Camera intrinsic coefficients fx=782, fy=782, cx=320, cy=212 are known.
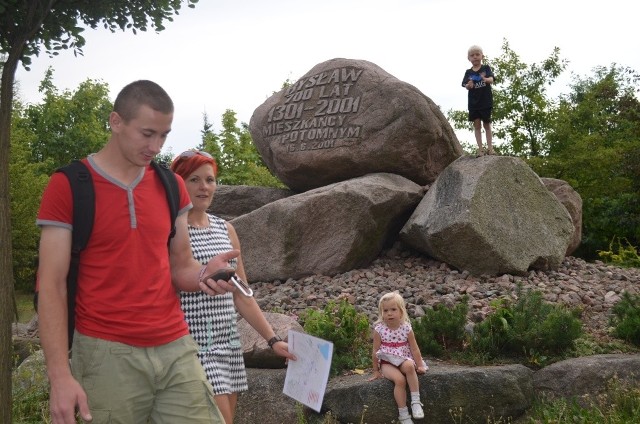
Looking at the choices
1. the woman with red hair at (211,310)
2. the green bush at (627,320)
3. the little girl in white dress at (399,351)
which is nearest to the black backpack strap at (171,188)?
the woman with red hair at (211,310)

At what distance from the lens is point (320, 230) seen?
32.0 ft

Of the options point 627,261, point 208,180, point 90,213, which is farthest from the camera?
point 627,261

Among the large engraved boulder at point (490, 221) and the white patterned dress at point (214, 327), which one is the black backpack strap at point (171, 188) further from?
the large engraved boulder at point (490, 221)

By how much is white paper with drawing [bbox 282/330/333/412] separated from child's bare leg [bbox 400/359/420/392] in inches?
82.8

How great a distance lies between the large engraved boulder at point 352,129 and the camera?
1054 centimetres

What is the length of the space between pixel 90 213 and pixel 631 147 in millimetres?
18634

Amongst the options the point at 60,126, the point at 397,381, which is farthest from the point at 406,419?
the point at 60,126

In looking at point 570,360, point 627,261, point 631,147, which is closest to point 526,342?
point 570,360

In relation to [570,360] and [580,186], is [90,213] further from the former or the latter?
[580,186]

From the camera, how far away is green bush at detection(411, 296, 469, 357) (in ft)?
22.1

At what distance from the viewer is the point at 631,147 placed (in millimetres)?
19297

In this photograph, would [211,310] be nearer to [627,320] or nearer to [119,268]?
[119,268]

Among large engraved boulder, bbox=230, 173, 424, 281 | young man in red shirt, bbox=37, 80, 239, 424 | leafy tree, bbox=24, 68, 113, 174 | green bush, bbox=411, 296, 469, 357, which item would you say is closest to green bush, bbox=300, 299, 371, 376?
green bush, bbox=411, 296, 469, 357

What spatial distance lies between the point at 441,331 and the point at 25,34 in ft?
14.7
